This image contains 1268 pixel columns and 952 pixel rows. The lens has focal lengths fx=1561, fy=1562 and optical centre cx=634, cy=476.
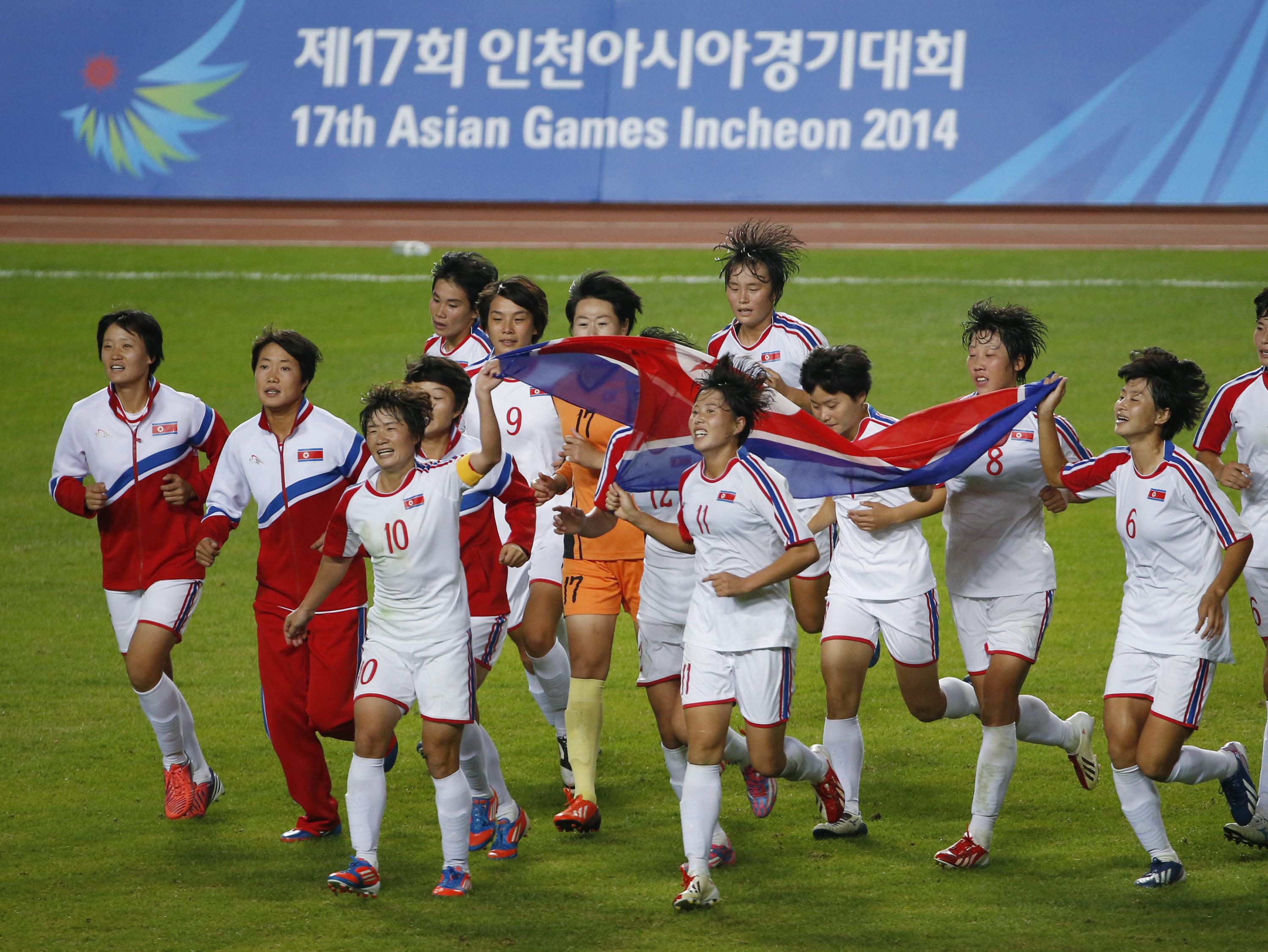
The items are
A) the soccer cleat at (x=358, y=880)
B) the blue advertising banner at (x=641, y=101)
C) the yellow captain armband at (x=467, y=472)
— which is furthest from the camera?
the blue advertising banner at (x=641, y=101)

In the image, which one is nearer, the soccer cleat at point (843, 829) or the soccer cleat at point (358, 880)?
the soccer cleat at point (358, 880)

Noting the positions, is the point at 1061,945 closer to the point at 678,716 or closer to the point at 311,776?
the point at 678,716

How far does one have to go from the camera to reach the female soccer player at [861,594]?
21.4ft

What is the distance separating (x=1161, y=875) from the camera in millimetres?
5957

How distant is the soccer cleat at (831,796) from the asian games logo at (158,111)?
751 inches

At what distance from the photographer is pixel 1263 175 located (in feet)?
68.6

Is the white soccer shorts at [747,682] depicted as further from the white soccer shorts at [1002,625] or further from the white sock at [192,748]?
the white sock at [192,748]

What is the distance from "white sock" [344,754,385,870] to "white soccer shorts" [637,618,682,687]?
3.97 feet

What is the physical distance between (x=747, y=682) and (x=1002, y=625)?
1.22 metres

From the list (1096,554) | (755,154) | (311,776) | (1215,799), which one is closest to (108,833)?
(311,776)

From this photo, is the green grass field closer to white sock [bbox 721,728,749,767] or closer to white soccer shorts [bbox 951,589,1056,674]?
white sock [bbox 721,728,749,767]

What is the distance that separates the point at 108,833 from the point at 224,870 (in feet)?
2.53

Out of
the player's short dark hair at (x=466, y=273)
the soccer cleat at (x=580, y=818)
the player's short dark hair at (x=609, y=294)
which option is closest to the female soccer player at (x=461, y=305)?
the player's short dark hair at (x=466, y=273)

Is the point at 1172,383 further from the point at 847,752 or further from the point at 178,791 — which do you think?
the point at 178,791
